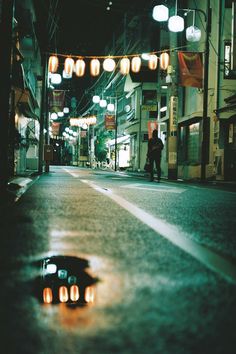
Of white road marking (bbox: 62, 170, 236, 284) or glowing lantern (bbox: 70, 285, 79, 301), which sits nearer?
glowing lantern (bbox: 70, 285, 79, 301)

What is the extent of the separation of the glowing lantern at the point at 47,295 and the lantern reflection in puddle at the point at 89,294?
0.19 meters

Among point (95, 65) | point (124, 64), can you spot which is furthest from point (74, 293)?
point (95, 65)

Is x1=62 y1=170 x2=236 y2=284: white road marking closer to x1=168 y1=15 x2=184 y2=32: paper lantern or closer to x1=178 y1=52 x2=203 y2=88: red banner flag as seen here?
x1=178 y1=52 x2=203 y2=88: red banner flag

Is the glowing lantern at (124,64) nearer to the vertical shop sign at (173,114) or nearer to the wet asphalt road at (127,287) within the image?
the vertical shop sign at (173,114)

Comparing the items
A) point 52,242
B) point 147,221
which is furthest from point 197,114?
point 52,242

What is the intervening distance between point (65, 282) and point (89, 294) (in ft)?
0.90

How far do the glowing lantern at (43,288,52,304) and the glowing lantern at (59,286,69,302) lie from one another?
2.2 inches

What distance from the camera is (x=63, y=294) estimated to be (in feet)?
8.67

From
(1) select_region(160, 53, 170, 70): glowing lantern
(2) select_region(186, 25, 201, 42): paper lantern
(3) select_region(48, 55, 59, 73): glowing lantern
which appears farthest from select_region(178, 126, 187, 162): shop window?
(3) select_region(48, 55, 59, 73): glowing lantern

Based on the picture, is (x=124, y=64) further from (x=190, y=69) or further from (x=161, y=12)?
(x=190, y=69)

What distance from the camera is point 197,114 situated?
27.7 m

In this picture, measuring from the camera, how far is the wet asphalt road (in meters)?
1.94

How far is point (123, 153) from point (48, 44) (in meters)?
31.0

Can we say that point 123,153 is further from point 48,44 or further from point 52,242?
point 52,242
